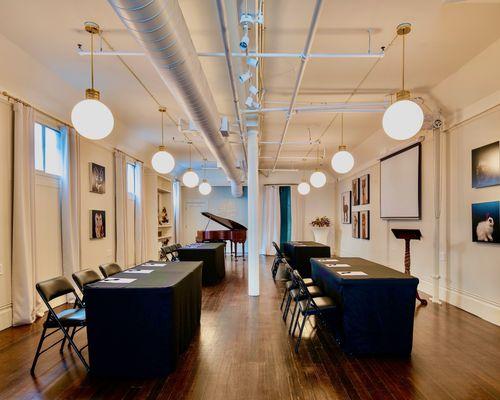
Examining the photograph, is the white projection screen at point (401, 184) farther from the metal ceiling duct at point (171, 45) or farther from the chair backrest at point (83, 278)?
the chair backrest at point (83, 278)

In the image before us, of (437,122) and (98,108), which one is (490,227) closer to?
(437,122)

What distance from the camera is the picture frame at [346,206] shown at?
10398 mm

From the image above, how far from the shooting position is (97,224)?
20.1 feet

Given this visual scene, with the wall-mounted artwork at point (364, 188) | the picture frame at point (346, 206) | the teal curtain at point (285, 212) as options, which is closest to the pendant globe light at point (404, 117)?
the wall-mounted artwork at point (364, 188)

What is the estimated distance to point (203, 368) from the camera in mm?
2912

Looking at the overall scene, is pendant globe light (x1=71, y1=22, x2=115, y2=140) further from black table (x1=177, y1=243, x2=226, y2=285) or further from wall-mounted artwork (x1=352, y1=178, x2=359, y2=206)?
wall-mounted artwork (x1=352, y1=178, x2=359, y2=206)

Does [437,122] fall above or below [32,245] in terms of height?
above

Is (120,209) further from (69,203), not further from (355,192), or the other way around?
(355,192)

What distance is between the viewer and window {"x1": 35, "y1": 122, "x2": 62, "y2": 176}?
15.6 ft

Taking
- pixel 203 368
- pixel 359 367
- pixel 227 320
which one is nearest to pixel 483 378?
pixel 359 367

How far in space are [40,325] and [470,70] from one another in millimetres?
6666

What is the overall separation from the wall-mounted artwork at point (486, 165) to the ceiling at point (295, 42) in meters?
0.86

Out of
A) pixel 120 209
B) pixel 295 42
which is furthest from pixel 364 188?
pixel 120 209

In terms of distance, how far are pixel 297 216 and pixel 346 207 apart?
6.95 feet
